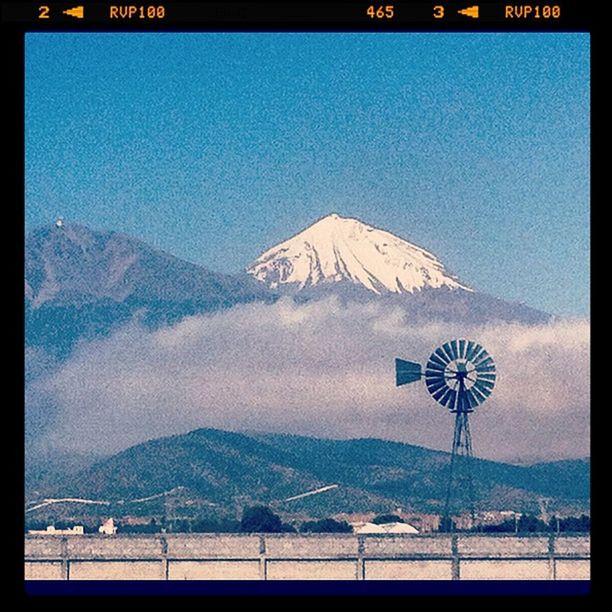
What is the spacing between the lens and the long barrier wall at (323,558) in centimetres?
7131

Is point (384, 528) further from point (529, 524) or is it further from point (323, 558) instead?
point (323, 558)

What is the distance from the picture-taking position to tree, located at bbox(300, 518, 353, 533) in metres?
99.2

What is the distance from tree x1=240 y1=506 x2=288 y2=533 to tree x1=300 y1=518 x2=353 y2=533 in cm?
172

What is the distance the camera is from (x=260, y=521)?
9775cm

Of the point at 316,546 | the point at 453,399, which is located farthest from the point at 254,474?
the point at 453,399

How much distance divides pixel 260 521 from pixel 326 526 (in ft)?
23.7

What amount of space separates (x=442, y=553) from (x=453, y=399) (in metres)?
13.4
